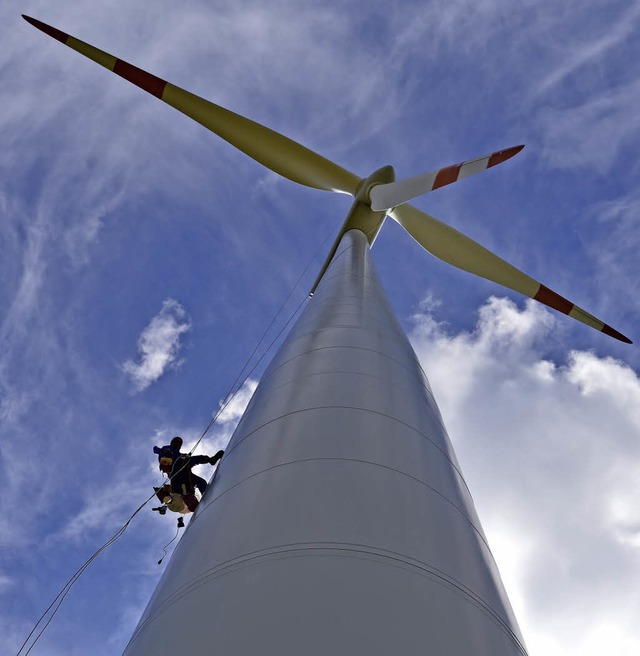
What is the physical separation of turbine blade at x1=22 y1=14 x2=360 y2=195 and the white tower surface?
32.5 ft

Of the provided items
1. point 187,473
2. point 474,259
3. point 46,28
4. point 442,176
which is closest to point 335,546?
point 187,473

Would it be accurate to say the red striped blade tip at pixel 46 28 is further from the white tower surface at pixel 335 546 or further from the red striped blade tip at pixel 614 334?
the red striped blade tip at pixel 614 334

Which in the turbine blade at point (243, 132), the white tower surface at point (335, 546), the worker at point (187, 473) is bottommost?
the white tower surface at point (335, 546)

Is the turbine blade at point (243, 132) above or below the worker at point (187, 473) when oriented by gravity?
above

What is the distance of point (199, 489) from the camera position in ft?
28.7

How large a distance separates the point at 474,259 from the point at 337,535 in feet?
38.7

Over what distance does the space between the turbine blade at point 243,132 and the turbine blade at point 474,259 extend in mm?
1853

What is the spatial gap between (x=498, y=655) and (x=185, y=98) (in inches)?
517

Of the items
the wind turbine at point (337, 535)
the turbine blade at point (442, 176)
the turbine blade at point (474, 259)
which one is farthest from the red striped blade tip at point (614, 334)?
the wind turbine at point (337, 535)

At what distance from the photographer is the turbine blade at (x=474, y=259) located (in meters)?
13.6

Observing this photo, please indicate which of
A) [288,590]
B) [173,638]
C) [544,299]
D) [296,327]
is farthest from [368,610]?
[544,299]

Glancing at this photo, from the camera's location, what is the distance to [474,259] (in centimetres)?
1441

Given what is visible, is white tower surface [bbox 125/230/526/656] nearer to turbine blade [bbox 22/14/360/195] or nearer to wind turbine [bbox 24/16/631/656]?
wind turbine [bbox 24/16/631/656]

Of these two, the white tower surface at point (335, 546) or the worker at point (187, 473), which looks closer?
the white tower surface at point (335, 546)
